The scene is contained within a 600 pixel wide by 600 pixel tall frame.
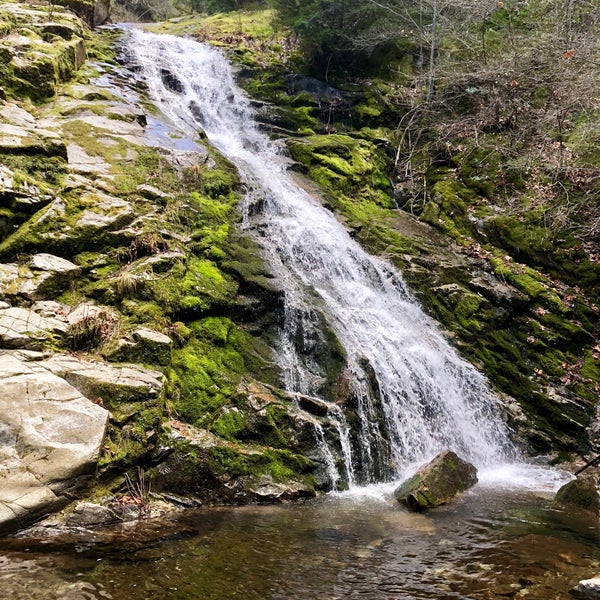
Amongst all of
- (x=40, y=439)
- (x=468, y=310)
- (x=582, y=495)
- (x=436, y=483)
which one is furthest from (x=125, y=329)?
(x=468, y=310)

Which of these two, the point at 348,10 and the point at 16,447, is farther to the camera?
the point at 348,10

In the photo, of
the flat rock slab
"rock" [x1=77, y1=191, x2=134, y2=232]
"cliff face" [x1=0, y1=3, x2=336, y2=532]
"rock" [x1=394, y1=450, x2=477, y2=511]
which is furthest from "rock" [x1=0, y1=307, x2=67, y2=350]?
"rock" [x1=394, y1=450, x2=477, y2=511]

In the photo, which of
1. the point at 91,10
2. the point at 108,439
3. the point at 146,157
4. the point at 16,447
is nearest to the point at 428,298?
the point at 146,157

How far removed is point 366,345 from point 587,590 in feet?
18.9

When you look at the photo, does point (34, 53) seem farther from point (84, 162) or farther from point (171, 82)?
point (171, 82)

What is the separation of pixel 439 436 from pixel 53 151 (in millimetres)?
8604

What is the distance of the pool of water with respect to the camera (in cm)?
418

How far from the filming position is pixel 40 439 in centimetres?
538

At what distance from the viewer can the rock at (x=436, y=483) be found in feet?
21.7

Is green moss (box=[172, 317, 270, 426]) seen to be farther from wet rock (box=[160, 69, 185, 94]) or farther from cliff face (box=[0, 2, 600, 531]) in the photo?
wet rock (box=[160, 69, 185, 94])

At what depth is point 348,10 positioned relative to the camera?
60.3 ft

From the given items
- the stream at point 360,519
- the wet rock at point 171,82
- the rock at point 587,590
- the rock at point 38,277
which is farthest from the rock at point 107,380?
the wet rock at point 171,82

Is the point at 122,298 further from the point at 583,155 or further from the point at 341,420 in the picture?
the point at 583,155

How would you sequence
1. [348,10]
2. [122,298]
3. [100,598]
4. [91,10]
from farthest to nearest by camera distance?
[91,10] → [348,10] → [122,298] → [100,598]
